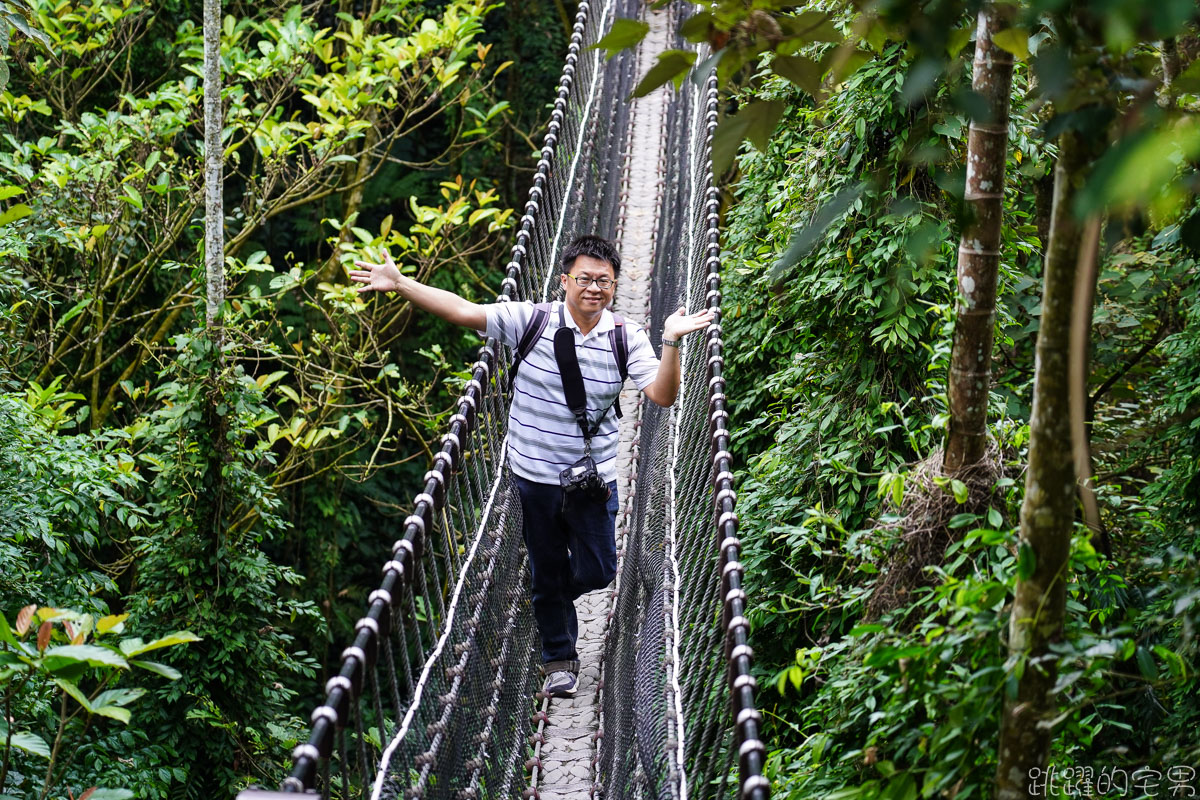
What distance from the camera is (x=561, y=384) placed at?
106 inches

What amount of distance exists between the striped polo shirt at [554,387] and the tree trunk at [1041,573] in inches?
58.4

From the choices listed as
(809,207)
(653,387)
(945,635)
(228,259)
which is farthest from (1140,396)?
(228,259)

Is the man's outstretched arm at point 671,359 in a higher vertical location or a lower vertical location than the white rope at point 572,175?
lower

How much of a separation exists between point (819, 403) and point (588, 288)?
758mm

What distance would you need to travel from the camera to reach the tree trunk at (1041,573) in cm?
124

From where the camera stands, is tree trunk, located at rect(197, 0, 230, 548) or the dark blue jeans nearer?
the dark blue jeans

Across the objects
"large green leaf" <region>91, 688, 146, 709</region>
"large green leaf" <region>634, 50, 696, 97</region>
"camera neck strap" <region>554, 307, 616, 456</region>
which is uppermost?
"camera neck strap" <region>554, 307, 616, 456</region>

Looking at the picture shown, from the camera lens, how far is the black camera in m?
2.69

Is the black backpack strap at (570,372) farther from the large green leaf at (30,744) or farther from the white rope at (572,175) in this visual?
the large green leaf at (30,744)

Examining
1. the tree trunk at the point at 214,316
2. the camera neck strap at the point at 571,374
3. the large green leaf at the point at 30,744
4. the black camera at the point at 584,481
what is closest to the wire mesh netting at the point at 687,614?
the black camera at the point at 584,481

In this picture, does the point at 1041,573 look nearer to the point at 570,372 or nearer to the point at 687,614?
the point at 687,614

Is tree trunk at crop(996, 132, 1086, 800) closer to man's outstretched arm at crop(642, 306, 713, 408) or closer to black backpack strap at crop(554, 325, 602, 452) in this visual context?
man's outstretched arm at crop(642, 306, 713, 408)

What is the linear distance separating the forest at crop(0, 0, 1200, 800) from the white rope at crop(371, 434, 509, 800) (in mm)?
385

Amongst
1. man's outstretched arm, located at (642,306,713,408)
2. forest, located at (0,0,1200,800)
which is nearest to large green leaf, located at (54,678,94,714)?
forest, located at (0,0,1200,800)
